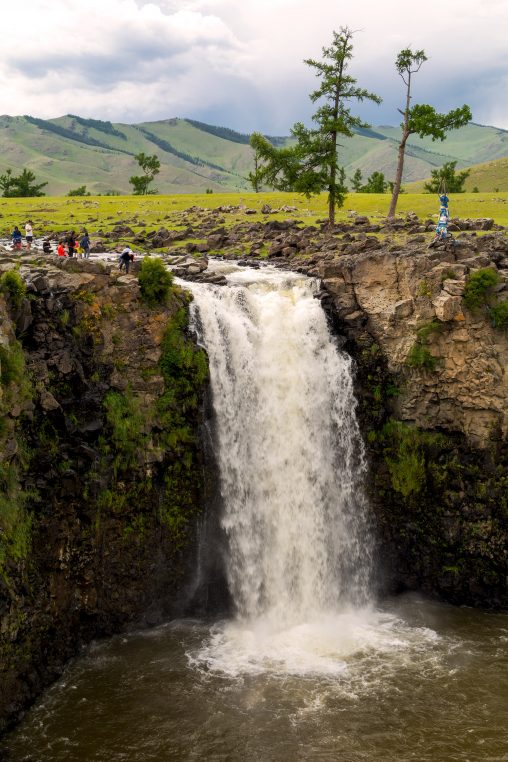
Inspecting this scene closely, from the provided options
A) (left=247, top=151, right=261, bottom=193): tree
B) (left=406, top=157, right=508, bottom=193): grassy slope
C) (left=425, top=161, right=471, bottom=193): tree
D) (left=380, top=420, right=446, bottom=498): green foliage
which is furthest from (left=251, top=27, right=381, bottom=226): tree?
(left=406, top=157, right=508, bottom=193): grassy slope

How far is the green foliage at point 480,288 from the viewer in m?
28.6

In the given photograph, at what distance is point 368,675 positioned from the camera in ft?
73.8

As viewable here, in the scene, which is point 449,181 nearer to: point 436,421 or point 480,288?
point 480,288

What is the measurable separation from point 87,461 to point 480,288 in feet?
61.9

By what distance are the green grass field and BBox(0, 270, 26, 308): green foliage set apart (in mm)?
28147

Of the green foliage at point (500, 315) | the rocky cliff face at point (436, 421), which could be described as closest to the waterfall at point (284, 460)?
the rocky cliff face at point (436, 421)

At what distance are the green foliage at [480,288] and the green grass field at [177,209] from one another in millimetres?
22029

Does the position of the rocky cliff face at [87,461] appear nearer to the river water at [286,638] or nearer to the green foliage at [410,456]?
the river water at [286,638]

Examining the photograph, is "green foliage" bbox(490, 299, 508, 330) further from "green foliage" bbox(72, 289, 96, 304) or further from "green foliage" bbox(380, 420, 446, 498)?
"green foliage" bbox(72, 289, 96, 304)

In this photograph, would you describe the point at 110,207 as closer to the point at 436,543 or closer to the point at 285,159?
the point at 285,159

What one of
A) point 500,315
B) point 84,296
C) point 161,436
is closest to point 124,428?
point 161,436

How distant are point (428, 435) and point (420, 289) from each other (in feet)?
22.6

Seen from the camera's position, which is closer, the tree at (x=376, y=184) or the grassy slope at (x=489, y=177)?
the tree at (x=376, y=184)

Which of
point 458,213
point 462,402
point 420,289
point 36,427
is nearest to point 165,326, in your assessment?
point 36,427
